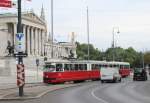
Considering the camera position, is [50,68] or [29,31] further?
[29,31]

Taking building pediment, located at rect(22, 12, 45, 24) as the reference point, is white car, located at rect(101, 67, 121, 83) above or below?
below

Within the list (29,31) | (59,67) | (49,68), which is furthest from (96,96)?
(29,31)

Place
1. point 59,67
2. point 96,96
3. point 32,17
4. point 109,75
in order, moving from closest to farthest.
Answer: point 96,96 → point 59,67 → point 109,75 → point 32,17

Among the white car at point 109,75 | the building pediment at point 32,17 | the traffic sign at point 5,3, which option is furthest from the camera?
the building pediment at point 32,17

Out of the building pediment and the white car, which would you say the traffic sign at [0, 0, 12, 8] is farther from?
the building pediment

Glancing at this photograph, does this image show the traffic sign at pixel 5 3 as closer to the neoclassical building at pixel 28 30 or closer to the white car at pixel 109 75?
the white car at pixel 109 75

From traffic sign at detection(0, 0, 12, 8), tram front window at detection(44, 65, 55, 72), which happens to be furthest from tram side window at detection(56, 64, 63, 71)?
traffic sign at detection(0, 0, 12, 8)

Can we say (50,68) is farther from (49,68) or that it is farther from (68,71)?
(68,71)

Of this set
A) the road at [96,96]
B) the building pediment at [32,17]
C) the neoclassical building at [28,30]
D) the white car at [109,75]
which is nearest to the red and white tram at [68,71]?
the white car at [109,75]

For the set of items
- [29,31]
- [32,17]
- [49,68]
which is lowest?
[49,68]

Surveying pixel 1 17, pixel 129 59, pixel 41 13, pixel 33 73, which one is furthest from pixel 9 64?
pixel 129 59

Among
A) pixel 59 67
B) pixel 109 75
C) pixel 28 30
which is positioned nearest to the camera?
pixel 59 67

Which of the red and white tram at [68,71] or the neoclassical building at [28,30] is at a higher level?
the neoclassical building at [28,30]

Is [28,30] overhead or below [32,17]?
below
